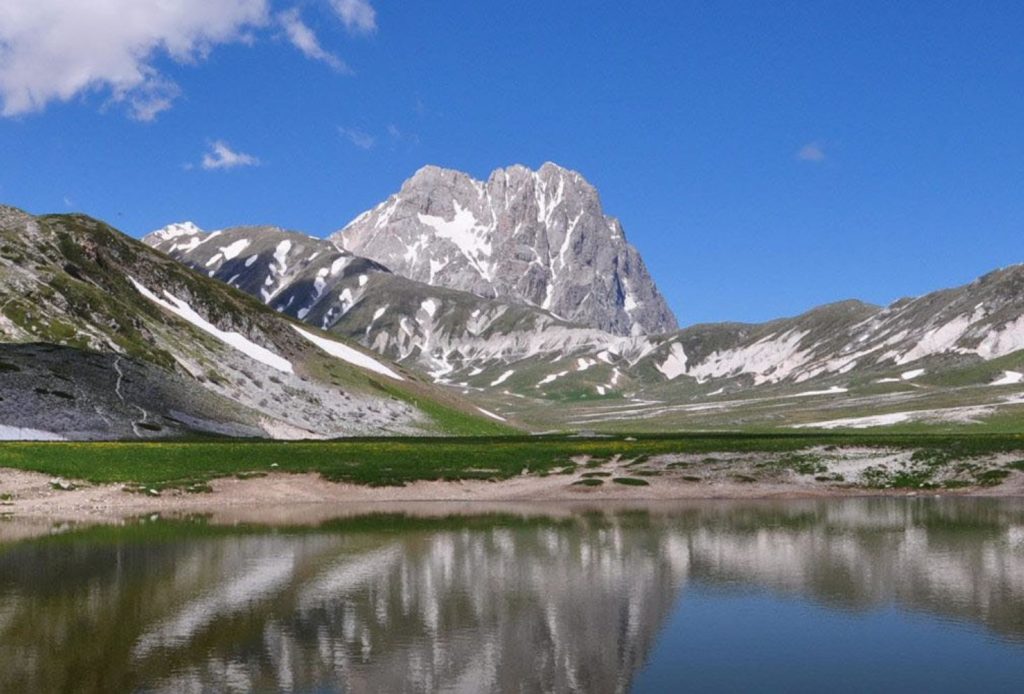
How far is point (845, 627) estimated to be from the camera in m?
32.1

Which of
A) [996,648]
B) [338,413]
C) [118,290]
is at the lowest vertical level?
[996,648]

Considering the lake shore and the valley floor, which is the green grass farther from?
the lake shore

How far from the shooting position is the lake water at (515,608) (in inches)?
1040

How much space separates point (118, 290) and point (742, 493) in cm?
10014

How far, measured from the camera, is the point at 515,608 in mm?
35031

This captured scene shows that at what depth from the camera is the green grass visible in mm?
76250

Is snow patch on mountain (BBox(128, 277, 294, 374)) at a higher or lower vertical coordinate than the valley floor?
higher

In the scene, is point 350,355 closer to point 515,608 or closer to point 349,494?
point 349,494

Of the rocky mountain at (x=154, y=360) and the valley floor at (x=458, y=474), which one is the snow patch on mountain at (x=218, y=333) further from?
the valley floor at (x=458, y=474)

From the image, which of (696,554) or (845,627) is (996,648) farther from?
(696,554)

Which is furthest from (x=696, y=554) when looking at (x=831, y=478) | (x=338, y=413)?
(x=338, y=413)

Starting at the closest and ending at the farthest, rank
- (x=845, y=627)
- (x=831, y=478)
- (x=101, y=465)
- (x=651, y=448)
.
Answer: (x=845, y=627) < (x=101, y=465) < (x=831, y=478) < (x=651, y=448)

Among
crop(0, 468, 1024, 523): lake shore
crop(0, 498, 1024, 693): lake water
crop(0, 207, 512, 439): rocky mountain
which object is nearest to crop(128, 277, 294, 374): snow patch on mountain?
crop(0, 207, 512, 439): rocky mountain

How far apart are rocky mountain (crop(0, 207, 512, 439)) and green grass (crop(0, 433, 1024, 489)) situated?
55.0ft
